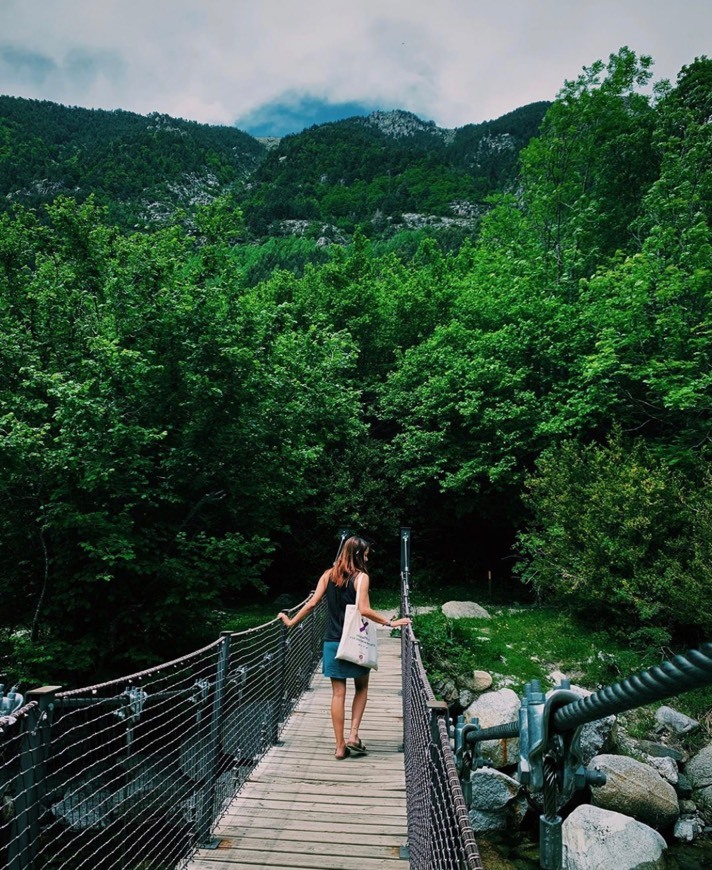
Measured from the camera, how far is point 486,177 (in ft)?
204

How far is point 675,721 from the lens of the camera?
887 cm

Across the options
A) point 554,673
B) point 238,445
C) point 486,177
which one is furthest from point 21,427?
point 486,177

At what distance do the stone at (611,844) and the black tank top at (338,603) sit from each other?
4.33 m

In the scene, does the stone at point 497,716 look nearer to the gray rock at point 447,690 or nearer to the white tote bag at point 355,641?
the gray rock at point 447,690

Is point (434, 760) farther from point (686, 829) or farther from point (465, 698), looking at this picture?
point (465, 698)

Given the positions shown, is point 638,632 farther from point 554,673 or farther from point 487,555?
point 487,555

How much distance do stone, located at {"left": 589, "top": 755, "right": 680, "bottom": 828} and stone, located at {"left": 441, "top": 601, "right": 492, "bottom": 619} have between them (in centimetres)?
449

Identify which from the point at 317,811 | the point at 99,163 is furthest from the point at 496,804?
the point at 99,163

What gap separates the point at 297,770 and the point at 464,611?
815cm

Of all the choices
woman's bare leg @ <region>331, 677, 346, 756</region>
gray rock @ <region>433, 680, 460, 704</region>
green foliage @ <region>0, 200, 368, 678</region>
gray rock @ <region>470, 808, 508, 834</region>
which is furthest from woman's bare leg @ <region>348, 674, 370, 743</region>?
gray rock @ <region>433, 680, 460, 704</region>

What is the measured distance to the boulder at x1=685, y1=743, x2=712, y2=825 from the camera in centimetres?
782

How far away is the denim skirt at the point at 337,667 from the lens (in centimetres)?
458

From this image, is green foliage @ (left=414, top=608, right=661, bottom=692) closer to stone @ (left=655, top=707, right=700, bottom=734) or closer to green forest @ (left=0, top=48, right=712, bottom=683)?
green forest @ (left=0, top=48, right=712, bottom=683)

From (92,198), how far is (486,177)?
58464mm
